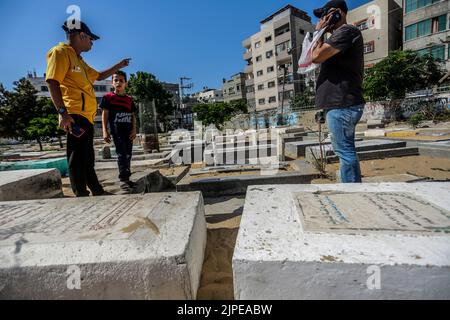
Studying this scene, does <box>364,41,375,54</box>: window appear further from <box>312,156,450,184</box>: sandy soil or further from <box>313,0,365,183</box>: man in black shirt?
<box>313,0,365,183</box>: man in black shirt

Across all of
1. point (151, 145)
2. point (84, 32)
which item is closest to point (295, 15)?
point (151, 145)

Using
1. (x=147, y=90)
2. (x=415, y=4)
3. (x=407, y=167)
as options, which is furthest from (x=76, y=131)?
(x=147, y=90)

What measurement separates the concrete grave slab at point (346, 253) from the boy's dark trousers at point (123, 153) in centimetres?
232

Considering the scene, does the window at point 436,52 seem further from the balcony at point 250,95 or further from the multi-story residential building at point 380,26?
the balcony at point 250,95

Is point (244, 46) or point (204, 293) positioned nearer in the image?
point (204, 293)

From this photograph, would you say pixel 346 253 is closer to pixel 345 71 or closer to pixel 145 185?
pixel 345 71

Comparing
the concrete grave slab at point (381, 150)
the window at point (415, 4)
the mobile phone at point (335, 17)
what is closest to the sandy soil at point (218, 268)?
the mobile phone at point (335, 17)

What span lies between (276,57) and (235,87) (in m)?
15.0

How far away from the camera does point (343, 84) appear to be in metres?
2.18

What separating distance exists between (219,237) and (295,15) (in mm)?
41940

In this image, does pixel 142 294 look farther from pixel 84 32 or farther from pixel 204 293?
pixel 84 32

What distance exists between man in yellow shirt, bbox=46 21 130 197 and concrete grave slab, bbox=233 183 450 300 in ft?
6.43

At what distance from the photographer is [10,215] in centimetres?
163

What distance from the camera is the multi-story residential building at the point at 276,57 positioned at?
115 ft
